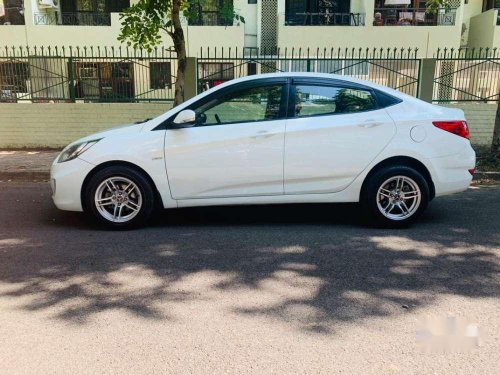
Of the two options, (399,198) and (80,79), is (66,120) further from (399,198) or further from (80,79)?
(399,198)

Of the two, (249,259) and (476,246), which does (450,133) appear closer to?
(476,246)

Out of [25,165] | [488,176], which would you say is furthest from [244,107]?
[25,165]

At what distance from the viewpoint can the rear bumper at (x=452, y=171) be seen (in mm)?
5371

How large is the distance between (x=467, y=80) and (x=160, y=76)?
293 inches

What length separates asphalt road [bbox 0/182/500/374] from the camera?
300 cm

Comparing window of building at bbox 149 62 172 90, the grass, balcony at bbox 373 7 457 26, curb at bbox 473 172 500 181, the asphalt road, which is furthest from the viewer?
balcony at bbox 373 7 457 26

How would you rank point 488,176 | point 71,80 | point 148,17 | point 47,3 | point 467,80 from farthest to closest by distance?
point 47,3 → point 467,80 → point 71,80 → point 148,17 → point 488,176

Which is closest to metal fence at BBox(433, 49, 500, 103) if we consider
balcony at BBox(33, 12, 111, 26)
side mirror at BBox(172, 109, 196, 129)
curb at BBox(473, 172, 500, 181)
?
curb at BBox(473, 172, 500, 181)

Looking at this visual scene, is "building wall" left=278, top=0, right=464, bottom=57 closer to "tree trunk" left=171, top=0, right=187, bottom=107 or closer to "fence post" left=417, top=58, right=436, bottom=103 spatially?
"fence post" left=417, top=58, right=436, bottom=103

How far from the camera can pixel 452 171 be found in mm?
5418

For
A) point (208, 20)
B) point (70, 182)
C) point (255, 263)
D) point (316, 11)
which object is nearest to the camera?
point (255, 263)

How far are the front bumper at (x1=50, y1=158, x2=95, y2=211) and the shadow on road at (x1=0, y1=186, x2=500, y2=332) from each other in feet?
1.13

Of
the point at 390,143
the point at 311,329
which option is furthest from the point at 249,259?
the point at 390,143

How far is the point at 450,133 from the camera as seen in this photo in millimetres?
5348
